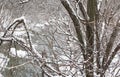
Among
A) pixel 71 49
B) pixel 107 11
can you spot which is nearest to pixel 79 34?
pixel 71 49

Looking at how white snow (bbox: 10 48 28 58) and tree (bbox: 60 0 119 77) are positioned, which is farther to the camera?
white snow (bbox: 10 48 28 58)

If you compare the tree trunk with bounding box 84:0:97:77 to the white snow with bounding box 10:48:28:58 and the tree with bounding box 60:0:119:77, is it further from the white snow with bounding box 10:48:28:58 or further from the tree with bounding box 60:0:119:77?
the white snow with bounding box 10:48:28:58

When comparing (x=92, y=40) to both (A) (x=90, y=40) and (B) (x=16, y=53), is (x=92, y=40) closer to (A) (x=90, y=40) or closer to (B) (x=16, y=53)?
(A) (x=90, y=40)

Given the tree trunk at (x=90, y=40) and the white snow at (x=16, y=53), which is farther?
the white snow at (x=16, y=53)

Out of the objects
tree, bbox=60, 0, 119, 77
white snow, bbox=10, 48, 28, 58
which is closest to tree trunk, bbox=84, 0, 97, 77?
tree, bbox=60, 0, 119, 77

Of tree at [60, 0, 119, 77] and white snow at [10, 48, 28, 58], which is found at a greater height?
tree at [60, 0, 119, 77]

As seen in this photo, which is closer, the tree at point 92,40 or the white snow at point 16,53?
the tree at point 92,40

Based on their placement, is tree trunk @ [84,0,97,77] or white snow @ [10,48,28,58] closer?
tree trunk @ [84,0,97,77]

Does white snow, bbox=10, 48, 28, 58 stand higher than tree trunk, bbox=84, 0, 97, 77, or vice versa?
tree trunk, bbox=84, 0, 97, 77

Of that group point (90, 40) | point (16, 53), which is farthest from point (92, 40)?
point (16, 53)

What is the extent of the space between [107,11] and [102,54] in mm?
586

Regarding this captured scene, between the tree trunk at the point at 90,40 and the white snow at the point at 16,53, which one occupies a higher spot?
A: the tree trunk at the point at 90,40

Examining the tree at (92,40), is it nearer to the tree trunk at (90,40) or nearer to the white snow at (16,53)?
the tree trunk at (90,40)

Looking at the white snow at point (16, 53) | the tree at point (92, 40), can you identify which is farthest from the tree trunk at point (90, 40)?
the white snow at point (16, 53)
